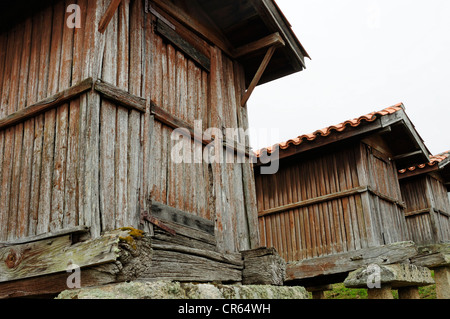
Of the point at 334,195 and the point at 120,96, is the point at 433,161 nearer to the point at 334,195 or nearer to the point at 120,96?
the point at 334,195

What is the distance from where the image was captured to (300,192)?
903 centimetres

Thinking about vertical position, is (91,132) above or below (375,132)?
below

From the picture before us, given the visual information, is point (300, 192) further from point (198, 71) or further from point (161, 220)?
point (161, 220)

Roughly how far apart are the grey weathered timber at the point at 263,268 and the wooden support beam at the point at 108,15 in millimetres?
2805

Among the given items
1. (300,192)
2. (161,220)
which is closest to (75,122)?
(161,220)

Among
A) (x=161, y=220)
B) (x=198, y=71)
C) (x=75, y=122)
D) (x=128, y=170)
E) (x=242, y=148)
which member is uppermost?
(x=198, y=71)

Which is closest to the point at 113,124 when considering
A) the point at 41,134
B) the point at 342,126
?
the point at 41,134

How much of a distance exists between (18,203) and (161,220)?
132cm

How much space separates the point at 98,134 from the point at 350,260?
5545 millimetres

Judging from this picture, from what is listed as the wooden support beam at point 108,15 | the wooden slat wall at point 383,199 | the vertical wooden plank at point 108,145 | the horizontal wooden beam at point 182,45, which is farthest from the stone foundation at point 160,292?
the wooden slat wall at point 383,199

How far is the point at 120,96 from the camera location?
171 inches

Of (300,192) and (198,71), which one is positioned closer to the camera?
(198,71)

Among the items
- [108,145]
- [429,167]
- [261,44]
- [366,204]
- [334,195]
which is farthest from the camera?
[429,167]

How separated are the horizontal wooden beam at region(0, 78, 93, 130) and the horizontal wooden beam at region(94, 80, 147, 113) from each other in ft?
0.33
